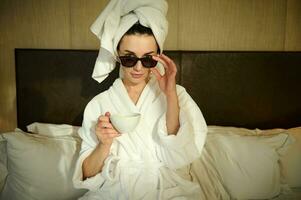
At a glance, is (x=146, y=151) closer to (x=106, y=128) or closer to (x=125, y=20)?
(x=106, y=128)

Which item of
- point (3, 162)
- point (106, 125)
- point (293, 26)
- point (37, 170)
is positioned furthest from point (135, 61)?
point (293, 26)

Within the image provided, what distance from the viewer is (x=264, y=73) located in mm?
2039

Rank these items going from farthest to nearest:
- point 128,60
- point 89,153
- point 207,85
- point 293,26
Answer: point 293,26 < point 207,85 < point 89,153 < point 128,60

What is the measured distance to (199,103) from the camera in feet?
6.68

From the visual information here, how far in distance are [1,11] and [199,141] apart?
152 cm

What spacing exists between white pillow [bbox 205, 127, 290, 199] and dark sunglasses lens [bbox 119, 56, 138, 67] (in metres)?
0.69

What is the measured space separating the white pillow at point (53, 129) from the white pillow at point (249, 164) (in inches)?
31.6

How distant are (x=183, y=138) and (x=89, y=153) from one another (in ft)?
1.46

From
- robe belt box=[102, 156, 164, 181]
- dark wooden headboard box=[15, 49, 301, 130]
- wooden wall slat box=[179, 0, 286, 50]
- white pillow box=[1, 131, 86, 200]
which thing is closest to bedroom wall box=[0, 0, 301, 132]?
wooden wall slat box=[179, 0, 286, 50]

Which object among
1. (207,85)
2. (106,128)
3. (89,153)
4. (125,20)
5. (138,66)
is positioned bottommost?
(89,153)

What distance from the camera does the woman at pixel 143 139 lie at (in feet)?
4.46

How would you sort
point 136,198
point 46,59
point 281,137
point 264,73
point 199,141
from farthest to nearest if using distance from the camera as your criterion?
point 264,73 < point 46,59 < point 281,137 < point 199,141 < point 136,198

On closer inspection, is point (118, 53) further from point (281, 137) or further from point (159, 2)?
point (281, 137)

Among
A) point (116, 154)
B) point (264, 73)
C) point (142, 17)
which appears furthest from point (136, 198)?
point (264, 73)
